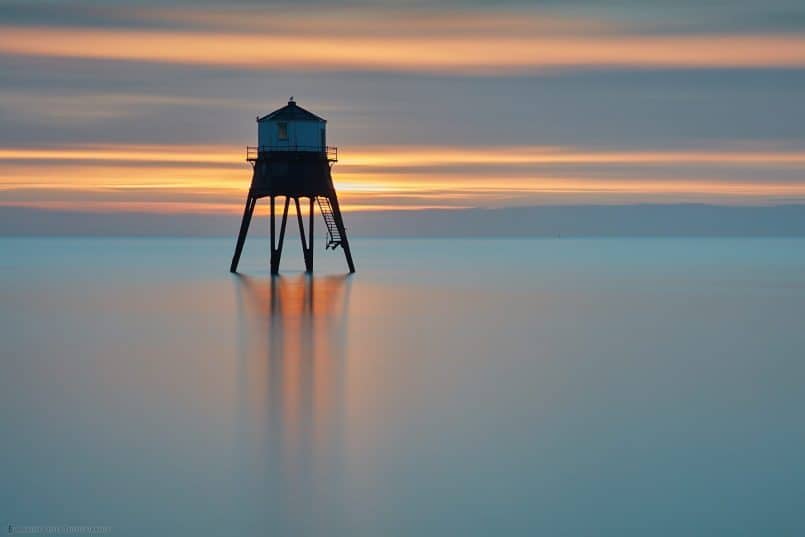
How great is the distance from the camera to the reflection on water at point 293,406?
19.3 m

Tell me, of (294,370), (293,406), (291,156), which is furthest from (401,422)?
(291,156)

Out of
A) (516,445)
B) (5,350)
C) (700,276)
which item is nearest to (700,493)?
(516,445)

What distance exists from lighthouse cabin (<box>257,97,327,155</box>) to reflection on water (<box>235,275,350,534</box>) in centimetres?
908

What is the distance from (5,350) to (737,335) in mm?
24291

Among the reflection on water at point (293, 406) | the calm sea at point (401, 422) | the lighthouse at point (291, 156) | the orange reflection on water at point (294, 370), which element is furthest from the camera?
the lighthouse at point (291, 156)

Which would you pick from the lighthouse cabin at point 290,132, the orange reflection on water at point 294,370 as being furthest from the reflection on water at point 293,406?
the lighthouse cabin at point 290,132

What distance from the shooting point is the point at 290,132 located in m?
60.4

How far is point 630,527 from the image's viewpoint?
17.6m

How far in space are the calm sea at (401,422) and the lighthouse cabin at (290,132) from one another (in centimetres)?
1061

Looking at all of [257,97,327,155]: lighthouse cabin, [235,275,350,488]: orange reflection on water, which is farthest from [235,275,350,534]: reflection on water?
[257,97,327,155]: lighthouse cabin

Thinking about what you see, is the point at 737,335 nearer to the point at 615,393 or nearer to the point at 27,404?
the point at 615,393

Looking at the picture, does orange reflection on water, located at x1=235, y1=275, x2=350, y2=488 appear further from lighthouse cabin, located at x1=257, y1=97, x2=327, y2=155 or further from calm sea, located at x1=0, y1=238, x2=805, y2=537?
lighthouse cabin, located at x1=257, y1=97, x2=327, y2=155

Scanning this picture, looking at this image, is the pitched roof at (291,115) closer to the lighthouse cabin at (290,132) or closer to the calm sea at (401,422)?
the lighthouse cabin at (290,132)

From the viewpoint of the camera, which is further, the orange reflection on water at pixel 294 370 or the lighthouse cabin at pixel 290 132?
the lighthouse cabin at pixel 290 132
